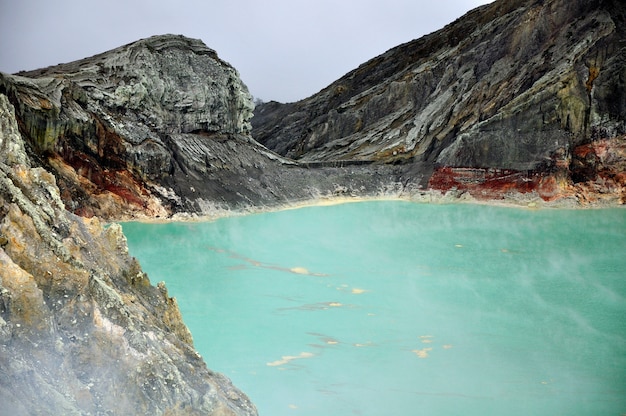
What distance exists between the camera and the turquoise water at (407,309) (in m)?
7.52

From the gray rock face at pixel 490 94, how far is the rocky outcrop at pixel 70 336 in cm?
2044

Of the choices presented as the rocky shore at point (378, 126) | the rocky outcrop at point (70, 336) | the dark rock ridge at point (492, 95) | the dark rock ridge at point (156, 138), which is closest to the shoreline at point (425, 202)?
the rocky shore at point (378, 126)

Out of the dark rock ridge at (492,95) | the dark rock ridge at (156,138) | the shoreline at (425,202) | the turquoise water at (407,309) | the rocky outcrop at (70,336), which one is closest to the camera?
the rocky outcrop at (70,336)

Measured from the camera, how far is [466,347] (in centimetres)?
911

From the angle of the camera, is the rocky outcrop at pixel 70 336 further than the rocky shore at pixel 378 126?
No

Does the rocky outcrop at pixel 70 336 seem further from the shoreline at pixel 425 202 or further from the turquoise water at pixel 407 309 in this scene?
the shoreline at pixel 425 202

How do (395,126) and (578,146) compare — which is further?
(395,126)

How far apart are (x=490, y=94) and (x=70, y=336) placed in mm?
23482

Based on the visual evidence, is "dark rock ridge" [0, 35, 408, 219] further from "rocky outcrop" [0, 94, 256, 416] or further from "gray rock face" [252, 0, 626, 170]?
"rocky outcrop" [0, 94, 256, 416]

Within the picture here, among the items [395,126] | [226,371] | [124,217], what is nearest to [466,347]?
[226,371]

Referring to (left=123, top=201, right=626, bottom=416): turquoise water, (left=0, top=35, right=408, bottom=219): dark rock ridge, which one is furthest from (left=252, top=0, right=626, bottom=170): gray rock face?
(left=123, top=201, right=626, bottom=416): turquoise water

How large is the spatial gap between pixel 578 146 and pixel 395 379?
17.0 meters

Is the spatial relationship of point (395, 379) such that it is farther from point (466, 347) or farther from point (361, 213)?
point (361, 213)

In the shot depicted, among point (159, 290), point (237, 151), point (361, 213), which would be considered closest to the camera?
point (159, 290)
